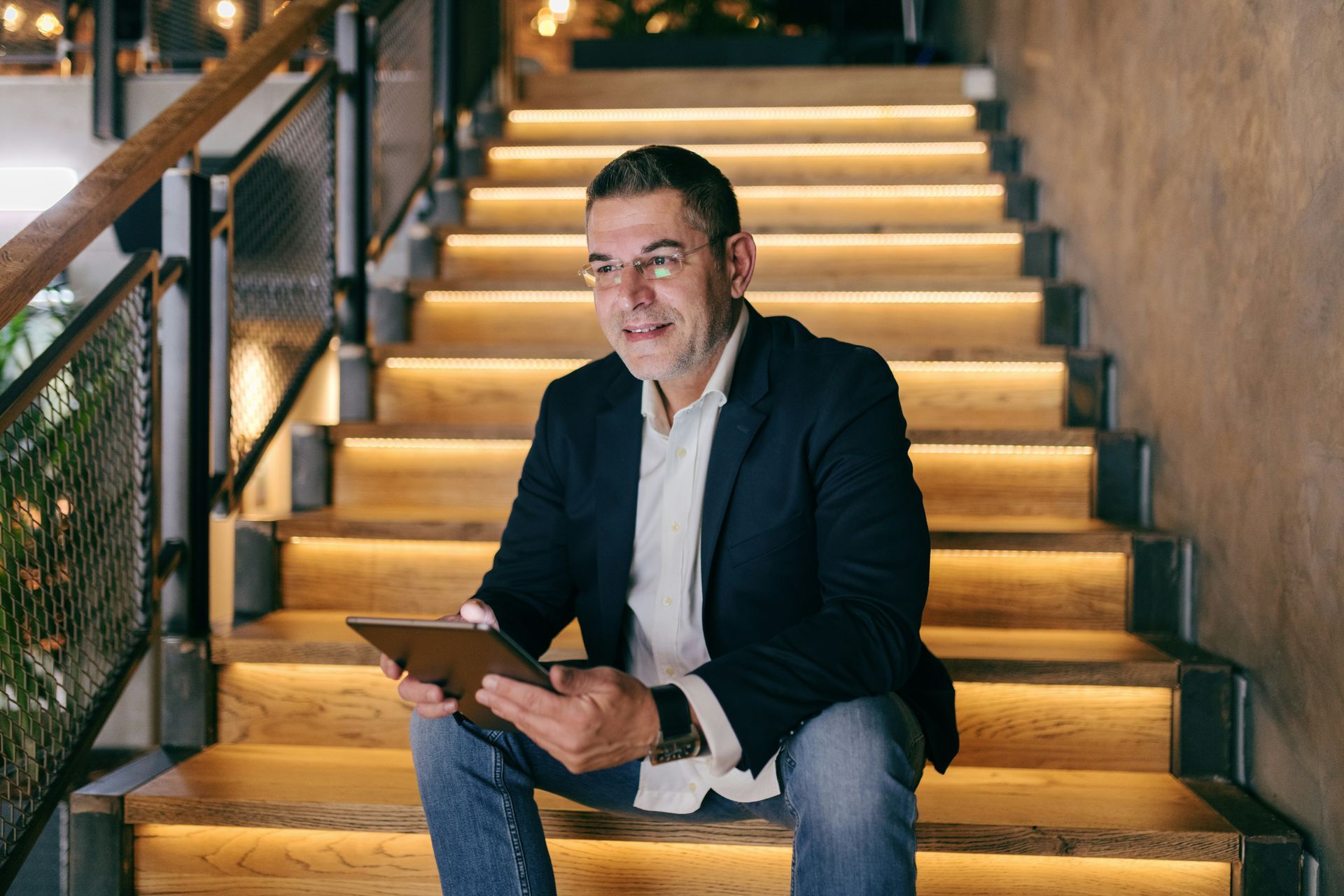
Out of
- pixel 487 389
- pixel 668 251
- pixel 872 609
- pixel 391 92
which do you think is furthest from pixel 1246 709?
pixel 391 92

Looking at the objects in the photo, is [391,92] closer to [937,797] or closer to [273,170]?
[273,170]

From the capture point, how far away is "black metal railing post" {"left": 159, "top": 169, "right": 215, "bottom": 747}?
1.80 m

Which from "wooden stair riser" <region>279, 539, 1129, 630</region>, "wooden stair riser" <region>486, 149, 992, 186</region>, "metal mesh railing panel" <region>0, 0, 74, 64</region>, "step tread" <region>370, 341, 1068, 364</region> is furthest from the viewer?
"metal mesh railing panel" <region>0, 0, 74, 64</region>

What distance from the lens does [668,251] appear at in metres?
1.34

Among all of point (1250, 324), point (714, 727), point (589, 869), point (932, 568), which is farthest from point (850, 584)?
point (1250, 324)

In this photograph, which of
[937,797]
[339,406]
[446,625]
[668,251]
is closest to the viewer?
[446,625]

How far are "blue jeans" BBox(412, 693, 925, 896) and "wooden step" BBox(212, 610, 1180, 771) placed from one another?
0.44m

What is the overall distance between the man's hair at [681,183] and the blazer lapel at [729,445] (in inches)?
6.2

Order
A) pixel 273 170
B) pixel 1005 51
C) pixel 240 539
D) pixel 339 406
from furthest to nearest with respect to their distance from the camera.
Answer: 1. pixel 1005 51
2. pixel 339 406
3. pixel 273 170
4. pixel 240 539

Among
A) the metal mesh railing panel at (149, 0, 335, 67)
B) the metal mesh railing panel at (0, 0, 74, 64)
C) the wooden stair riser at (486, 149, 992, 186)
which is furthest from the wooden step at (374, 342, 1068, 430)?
the metal mesh railing panel at (0, 0, 74, 64)

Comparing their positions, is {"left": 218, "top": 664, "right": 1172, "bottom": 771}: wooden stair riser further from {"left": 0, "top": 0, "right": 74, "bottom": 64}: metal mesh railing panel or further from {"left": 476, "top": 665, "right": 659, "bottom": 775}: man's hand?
{"left": 0, "top": 0, "right": 74, "bottom": 64}: metal mesh railing panel

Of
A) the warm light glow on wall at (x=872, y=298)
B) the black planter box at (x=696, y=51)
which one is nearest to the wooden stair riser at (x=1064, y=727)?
the warm light glow on wall at (x=872, y=298)

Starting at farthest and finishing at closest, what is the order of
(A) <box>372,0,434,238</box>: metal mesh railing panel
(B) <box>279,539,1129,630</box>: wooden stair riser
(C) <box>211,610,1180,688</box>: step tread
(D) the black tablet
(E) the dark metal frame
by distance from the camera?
(A) <box>372,0,434,238</box>: metal mesh railing panel, (B) <box>279,539,1129,630</box>: wooden stair riser, (C) <box>211,610,1180,688</box>: step tread, (E) the dark metal frame, (D) the black tablet

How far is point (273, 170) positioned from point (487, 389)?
648mm
